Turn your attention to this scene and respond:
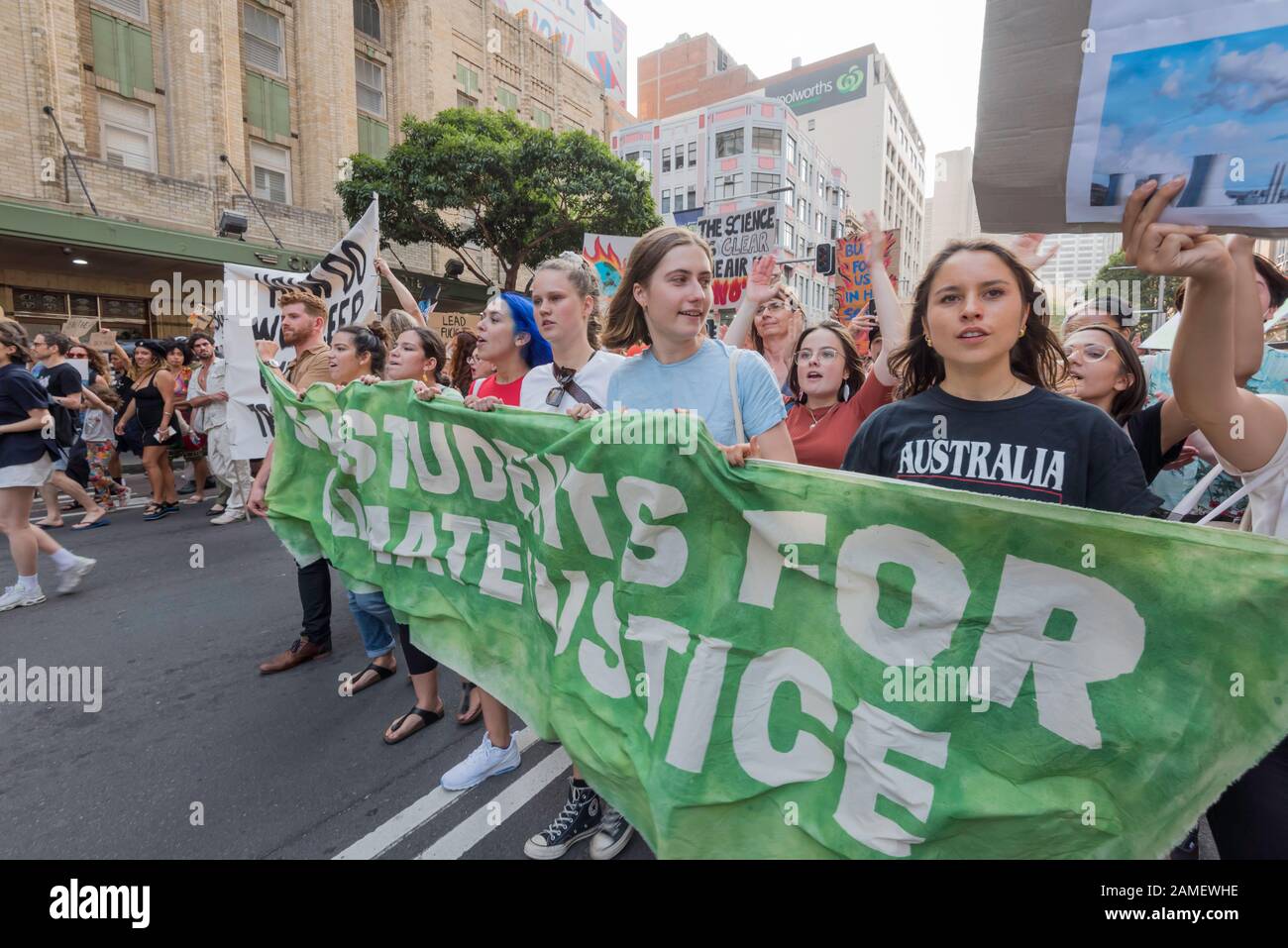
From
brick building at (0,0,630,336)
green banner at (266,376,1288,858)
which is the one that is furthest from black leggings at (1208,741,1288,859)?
brick building at (0,0,630,336)

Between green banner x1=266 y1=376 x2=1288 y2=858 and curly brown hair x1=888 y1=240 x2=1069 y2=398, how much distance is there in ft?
1.88

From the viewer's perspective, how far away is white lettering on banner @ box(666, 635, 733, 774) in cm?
181

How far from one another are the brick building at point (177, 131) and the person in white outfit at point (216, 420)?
8.84 m

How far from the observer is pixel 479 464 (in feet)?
8.66

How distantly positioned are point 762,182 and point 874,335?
45.8 m

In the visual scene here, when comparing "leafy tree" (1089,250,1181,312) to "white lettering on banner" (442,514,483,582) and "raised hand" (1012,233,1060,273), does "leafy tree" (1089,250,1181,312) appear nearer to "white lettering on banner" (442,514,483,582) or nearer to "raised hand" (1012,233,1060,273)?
"raised hand" (1012,233,1060,273)

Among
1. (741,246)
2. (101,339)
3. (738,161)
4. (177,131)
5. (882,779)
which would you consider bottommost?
(882,779)

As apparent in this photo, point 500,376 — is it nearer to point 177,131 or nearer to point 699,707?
point 699,707

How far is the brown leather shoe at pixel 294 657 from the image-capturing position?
3.93 m

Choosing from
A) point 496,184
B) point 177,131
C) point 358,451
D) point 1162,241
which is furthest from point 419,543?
point 177,131

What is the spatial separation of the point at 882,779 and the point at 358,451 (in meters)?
2.67

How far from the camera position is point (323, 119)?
2064 cm

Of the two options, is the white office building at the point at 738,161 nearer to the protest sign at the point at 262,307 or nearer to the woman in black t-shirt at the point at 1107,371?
the protest sign at the point at 262,307
